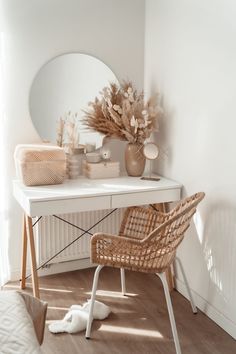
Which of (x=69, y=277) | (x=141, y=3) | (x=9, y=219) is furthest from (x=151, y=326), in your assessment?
(x=141, y=3)

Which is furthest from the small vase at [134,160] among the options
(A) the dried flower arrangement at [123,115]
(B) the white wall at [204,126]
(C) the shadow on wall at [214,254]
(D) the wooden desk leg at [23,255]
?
(D) the wooden desk leg at [23,255]

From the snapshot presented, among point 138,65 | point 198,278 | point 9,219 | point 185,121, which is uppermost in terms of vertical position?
point 138,65

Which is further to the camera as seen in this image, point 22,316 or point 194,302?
point 194,302

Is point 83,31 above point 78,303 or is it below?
above

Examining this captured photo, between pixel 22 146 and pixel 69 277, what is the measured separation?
104 cm

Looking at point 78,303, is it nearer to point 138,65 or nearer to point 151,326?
point 151,326

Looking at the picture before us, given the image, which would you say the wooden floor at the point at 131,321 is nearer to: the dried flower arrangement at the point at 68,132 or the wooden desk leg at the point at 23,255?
the wooden desk leg at the point at 23,255

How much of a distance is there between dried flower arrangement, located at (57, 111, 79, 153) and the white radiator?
507 millimetres

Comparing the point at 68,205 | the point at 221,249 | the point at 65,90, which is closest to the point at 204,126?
the point at 221,249

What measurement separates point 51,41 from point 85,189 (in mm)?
1037

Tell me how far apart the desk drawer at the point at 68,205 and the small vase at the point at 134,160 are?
0.46 m

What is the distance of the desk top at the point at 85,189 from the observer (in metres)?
2.60

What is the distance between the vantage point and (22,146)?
2.90m

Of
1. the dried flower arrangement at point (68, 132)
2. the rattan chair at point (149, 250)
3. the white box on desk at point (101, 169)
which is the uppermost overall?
the dried flower arrangement at point (68, 132)
